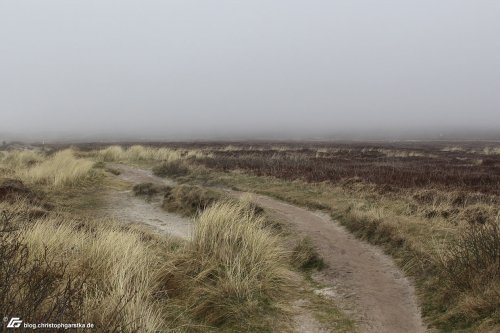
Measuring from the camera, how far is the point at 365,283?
23.5 feet

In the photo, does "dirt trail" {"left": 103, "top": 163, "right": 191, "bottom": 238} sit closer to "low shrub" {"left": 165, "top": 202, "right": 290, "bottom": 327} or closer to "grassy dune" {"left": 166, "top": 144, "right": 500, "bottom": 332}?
"low shrub" {"left": 165, "top": 202, "right": 290, "bottom": 327}

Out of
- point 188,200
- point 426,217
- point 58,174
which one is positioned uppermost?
point 58,174

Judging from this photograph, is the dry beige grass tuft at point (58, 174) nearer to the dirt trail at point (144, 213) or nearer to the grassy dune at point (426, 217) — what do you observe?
the dirt trail at point (144, 213)

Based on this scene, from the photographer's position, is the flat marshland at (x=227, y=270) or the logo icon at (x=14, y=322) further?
the flat marshland at (x=227, y=270)

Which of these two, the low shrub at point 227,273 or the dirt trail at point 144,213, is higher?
the low shrub at point 227,273

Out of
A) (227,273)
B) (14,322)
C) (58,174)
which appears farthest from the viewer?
(58,174)

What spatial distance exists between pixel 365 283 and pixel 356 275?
0.41m

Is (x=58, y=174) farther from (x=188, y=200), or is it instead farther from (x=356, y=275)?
(x=356, y=275)

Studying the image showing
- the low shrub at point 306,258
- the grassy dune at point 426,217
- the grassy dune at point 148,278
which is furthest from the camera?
the low shrub at point 306,258

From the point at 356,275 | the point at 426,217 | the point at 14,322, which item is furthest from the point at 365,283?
the point at 14,322

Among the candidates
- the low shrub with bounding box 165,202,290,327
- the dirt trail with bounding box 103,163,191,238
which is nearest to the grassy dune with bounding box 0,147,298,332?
the low shrub with bounding box 165,202,290,327

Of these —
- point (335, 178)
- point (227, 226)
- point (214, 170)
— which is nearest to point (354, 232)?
point (227, 226)

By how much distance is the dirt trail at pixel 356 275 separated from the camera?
5.74 metres

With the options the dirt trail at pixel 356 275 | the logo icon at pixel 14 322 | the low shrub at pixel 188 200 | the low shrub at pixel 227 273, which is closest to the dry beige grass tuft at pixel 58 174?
the low shrub at pixel 188 200
